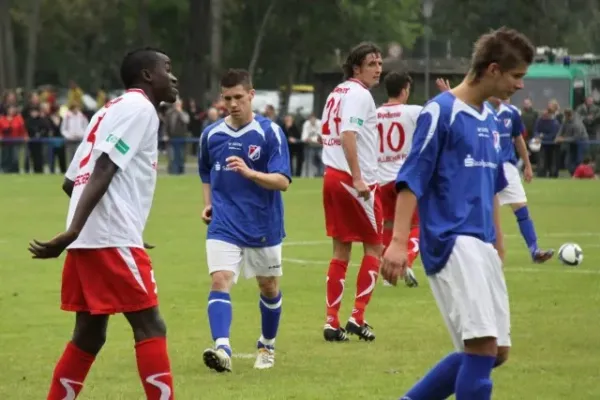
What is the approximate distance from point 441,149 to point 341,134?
5147mm

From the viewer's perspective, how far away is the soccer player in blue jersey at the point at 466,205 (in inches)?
292

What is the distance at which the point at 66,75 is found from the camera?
78.7 m

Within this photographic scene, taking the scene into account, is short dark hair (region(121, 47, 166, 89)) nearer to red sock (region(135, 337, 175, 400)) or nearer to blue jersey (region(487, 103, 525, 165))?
red sock (region(135, 337, 175, 400))

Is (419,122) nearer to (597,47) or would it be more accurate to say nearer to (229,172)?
(229,172)

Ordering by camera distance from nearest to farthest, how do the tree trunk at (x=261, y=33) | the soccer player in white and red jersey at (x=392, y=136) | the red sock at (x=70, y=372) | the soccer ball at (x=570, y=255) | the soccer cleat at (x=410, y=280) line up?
the red sock at (x=70, y=372), the soccer player in white and red jersey at (x=392, y=136), the soccer cleat at (x=410, y=280), the soccer ball at (x=570, y=255), the tree trunk at (x=261, y=33)

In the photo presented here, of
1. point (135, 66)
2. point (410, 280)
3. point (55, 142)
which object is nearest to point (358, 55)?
point (410, 280)

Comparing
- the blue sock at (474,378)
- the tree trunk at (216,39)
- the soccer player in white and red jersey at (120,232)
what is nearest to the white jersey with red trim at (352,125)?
the soccer player in white and red jersey at (120,232)

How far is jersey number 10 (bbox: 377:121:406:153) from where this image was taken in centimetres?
1588

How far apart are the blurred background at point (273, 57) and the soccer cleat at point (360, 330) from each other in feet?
88.5

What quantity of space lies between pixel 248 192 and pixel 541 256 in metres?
8.06

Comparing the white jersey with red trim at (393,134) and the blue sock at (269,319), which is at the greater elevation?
the white jersey with red trim at (393,134)

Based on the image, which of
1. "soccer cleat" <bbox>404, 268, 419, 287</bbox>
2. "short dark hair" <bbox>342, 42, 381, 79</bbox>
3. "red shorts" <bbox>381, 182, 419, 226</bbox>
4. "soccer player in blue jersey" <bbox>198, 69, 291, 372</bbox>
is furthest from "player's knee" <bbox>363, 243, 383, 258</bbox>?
"soccer cleat" <bbox>404, 268, 419, 287</bbox>

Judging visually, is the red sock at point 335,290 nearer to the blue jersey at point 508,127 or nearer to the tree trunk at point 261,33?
the blue jersey at point 508,127

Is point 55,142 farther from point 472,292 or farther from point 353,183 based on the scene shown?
point 472,292
